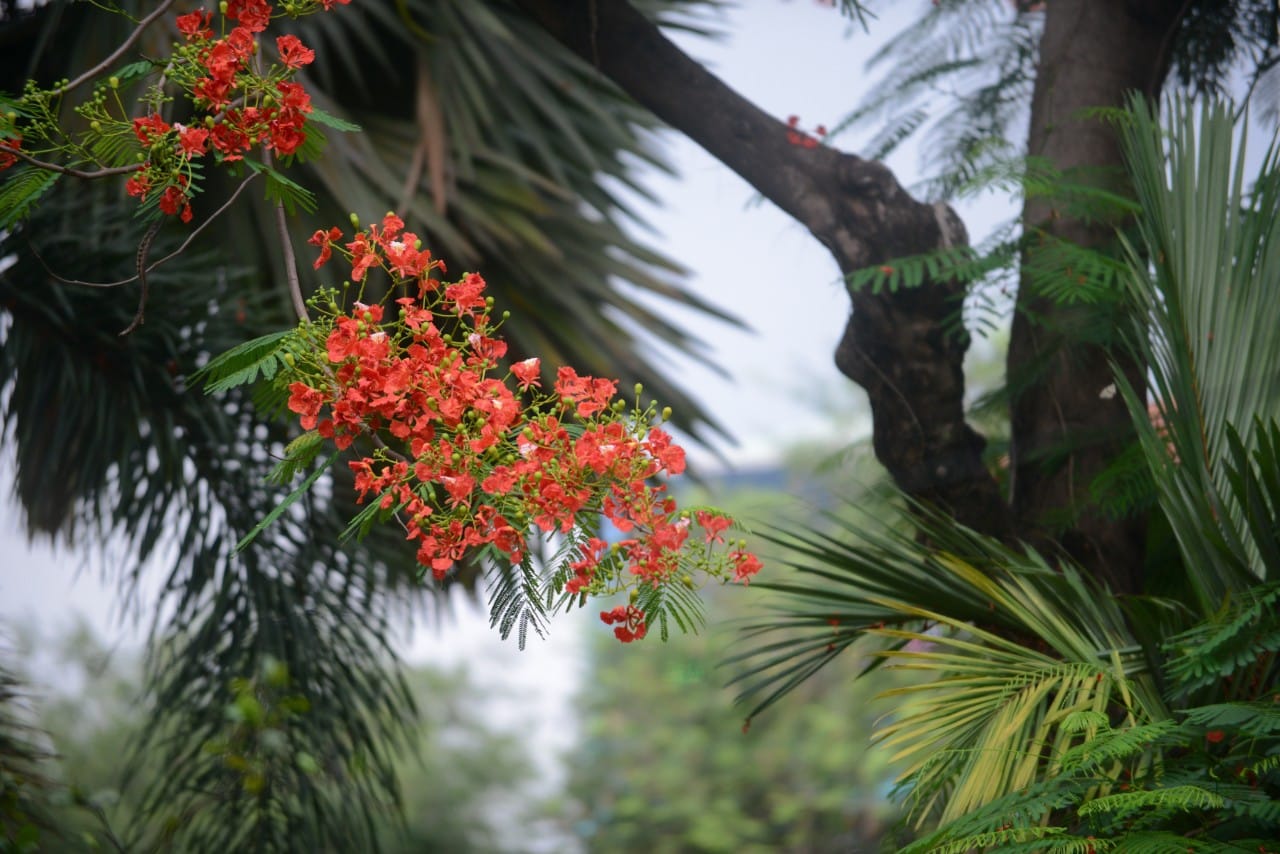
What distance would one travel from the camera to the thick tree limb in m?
1.86

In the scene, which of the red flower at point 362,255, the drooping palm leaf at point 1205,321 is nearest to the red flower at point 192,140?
the red flower at point 362,255

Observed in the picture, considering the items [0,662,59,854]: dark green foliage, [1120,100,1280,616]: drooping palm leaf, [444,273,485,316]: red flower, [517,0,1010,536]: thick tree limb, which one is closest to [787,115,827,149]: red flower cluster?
[517,0,1010,536]: thick tree limb

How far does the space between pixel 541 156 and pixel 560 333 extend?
57cm

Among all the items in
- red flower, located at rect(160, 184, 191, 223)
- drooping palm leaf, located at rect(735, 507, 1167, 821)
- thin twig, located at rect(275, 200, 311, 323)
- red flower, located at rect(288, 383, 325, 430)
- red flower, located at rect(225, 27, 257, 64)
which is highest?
red flower, located at rect(225, 27, 257, 64)

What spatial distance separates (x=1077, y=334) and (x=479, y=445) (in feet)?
3.88

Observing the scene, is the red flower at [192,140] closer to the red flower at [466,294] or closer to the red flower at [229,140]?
the red flower at [229,140]

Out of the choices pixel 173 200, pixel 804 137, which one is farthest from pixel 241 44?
pixel 804 137

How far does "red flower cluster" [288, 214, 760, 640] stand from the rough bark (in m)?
0.95

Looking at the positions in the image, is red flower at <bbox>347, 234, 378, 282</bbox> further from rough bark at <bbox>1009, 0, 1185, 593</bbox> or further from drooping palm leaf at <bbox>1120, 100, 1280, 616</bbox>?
rough bark at <bbox>1009, 0, 1185, 593</bbox>

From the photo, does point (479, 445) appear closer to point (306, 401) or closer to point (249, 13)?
point (306, 401)

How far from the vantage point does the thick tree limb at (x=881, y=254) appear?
1859 mm

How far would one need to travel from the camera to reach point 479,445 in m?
1.08

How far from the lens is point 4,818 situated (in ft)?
5.26

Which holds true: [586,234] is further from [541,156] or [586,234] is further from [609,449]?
[609,449]
